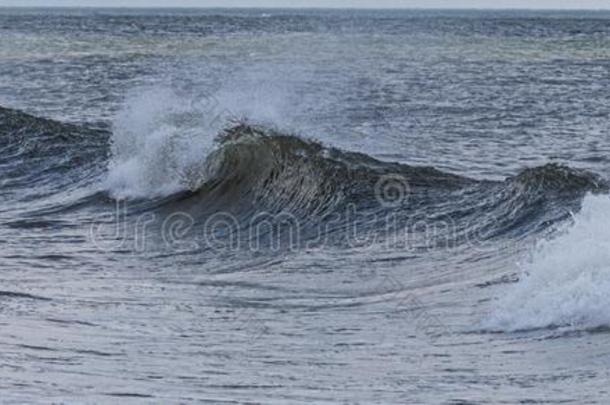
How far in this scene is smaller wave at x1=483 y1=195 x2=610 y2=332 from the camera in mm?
9266

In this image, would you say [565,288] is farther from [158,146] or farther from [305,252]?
[158,146]

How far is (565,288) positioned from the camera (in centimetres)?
956

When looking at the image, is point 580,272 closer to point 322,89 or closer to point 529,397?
point 529,397

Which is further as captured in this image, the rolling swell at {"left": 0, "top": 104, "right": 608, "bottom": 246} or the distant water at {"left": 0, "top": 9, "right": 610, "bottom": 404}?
the rolling swell at {"left": 0, "top": 104, "right": 608, "bottom": 246}

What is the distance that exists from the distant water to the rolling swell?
0.05m

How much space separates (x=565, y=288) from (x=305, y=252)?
4.29 m

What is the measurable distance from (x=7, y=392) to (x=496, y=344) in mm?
3217
